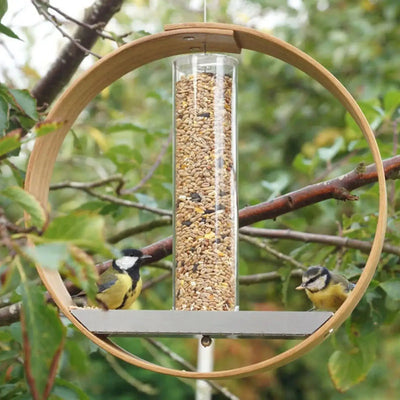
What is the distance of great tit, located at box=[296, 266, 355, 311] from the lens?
1.74 metres

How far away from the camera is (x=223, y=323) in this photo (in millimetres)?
1394

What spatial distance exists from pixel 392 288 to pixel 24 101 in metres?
1.02

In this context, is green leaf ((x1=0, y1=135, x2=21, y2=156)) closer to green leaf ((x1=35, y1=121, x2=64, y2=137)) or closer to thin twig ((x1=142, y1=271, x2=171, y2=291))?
green leaf ((x1=35, y1=121, x2=64, y2=137))

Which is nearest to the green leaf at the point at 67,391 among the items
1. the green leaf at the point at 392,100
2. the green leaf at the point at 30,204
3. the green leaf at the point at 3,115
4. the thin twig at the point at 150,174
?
the green leaf at the point at 3,115

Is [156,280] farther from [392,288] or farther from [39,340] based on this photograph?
[39,340]

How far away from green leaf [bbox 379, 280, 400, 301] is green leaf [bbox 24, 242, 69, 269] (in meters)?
1.32

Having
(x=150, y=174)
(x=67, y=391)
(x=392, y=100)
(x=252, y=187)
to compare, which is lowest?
(x=67, y=391)

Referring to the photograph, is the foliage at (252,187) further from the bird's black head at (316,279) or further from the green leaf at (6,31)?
the bird's black head at (316,279)

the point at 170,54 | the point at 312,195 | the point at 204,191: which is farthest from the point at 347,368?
the point at 170,54

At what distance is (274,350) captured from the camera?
6.69 m

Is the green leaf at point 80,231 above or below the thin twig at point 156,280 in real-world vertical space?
below

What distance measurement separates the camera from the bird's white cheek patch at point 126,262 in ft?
5.83

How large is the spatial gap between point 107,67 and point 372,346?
1139 millimetres

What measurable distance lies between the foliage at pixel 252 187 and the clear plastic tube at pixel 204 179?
0.94ft
